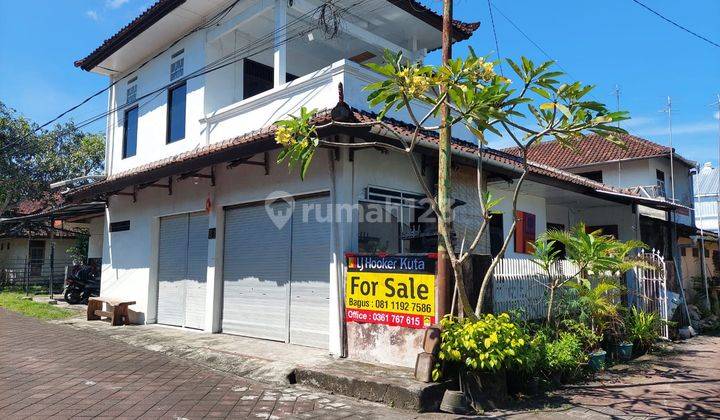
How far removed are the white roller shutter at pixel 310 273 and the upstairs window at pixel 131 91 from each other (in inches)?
308

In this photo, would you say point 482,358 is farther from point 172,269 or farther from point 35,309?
point 35,309

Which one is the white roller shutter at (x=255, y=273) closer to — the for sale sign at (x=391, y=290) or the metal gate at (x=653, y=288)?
the for sale sign at (x=391, y=290)

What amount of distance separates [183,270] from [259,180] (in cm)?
354

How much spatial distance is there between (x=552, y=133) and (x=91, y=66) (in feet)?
43.5

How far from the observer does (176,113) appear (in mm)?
12062

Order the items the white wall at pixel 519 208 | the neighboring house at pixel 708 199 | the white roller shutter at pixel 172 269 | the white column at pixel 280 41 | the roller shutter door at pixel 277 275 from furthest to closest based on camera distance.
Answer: the neighboring house at pixel 708 199 → the white wall at pixel 519 208 → the white roller shutter at pixel 172 269 → the white column at pixel 280 41 → the roller shutter door at pixel 277 275

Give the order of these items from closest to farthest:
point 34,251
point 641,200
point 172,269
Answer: point 172,269 → point 641,200 → point 34,251

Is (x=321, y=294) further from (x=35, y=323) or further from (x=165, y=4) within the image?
(x=35, y=323)

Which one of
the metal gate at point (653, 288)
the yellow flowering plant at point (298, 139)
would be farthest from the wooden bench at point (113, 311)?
the metal gate at point (653, 288)

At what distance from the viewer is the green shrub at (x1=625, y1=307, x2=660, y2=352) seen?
870 cm

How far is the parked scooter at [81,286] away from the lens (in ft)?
52.5

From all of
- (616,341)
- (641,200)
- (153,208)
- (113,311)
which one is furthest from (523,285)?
(113,311)

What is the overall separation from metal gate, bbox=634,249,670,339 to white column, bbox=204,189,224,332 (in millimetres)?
8410

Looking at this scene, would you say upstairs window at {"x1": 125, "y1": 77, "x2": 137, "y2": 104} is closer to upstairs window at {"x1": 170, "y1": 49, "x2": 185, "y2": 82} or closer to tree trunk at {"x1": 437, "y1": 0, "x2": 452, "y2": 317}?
upstairs window at {"x1": 170, "y1": 49, "x2": 185, "y2": 82}
